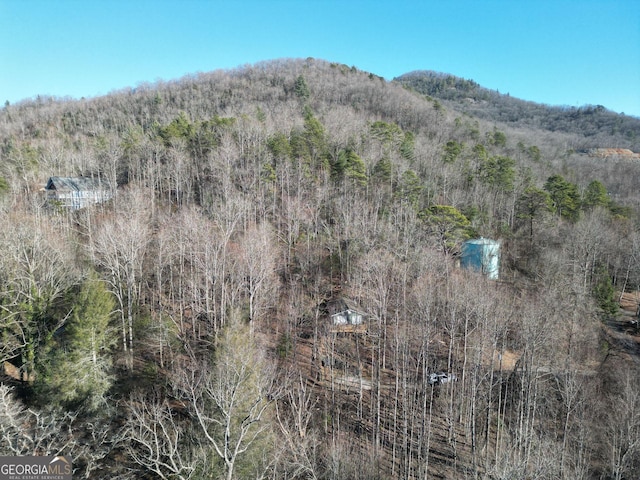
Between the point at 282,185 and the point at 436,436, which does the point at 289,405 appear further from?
the point at 282,185

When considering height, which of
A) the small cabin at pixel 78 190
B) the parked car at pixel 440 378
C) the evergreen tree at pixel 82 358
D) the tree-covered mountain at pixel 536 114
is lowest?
the parked car at pixel 440 378

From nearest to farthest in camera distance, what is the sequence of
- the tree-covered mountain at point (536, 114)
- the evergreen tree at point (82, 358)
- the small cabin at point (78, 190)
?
the evergreen tree at point (82, 358), the small cabin at point (78, 190), the tree-covered mountain at point (536, 114)

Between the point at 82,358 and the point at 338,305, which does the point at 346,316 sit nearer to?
the point at 338,305

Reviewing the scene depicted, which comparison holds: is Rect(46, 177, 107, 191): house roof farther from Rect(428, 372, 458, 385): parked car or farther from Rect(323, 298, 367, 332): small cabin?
Rect(428, 372, 458, 385): parked car

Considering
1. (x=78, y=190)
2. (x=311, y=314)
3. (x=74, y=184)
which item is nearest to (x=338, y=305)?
(x=311, y=314)

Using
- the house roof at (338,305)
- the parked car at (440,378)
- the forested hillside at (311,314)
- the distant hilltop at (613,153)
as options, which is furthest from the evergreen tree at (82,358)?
the distant hilltop at (613,153)

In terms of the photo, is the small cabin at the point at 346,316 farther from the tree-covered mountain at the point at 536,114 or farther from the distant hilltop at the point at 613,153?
the tree-covered mountain at the point at 536,114

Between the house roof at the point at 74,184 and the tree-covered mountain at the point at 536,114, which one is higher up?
the tree-covered mountain at the point at 536,114
